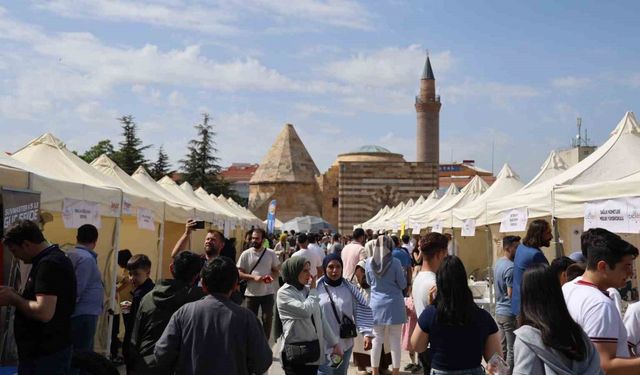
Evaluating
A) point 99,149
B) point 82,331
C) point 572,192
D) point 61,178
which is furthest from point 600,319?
point 99,149

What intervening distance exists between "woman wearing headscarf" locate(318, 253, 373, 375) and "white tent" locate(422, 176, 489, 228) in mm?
7224

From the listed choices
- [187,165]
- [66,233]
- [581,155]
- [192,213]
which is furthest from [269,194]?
[66,233]

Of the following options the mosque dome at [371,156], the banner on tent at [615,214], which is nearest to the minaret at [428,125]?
the mosque dome at [371,156]

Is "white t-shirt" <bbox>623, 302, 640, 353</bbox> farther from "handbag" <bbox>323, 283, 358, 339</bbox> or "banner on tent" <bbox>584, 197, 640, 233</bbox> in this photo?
"banner on tent" <bbox>584, 197, 640, 233</bbox>

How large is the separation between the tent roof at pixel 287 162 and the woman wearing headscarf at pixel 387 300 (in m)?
45.0

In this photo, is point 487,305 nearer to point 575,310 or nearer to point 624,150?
point 624,150

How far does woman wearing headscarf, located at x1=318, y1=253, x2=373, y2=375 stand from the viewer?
4.76m

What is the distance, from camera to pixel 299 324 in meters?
4.21

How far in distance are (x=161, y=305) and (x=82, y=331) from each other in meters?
1.76

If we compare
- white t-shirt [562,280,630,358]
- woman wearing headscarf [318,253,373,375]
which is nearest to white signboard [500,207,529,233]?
woman wearing headscarf [318,253,373,375]

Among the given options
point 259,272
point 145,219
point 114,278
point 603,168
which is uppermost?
point 603,168

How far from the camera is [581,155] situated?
2252 cm

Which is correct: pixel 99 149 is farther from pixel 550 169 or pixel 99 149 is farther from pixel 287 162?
pixel 550 169

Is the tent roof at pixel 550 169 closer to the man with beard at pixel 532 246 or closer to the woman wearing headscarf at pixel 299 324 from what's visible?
the man with beard at pixel 532 246
